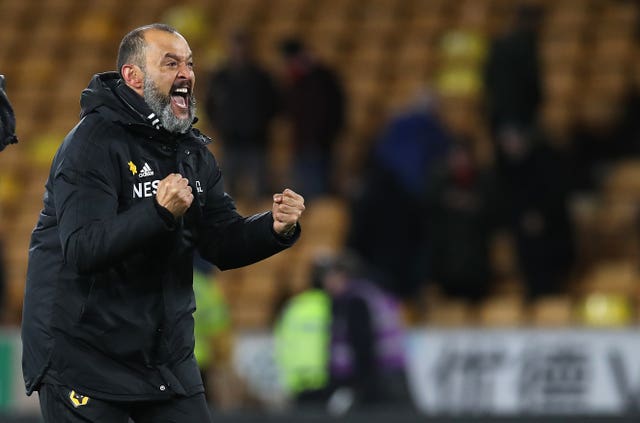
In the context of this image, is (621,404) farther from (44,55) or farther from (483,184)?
(44,55)

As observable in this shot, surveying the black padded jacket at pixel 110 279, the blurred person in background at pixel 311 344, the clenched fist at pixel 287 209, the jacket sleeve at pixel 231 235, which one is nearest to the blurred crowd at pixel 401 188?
the blurred person in background at pixel 311 344

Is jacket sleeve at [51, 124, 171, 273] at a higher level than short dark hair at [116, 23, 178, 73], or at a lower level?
lower

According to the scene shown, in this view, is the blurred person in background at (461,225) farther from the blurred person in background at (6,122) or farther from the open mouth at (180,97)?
the open mouth at (180,97)

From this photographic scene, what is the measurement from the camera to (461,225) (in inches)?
465

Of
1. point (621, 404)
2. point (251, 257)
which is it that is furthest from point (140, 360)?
point (621, 404)

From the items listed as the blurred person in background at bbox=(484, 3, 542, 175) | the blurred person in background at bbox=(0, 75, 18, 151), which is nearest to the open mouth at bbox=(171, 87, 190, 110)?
the blurred person in background at bbox=(0, 75, 18, 151)

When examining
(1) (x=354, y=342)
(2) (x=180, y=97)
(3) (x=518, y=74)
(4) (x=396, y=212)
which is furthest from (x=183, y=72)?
(3) (x=518, y=74)

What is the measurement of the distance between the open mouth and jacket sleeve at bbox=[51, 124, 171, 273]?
10.8 inches

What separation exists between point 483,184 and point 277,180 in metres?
2.24

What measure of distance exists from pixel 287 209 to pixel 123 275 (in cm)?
56

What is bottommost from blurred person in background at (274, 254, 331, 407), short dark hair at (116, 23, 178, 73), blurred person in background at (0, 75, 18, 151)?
blurred person in background at (274, 254, 331, 407)

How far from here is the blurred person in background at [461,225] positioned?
11820mm

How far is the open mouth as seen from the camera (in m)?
4.78

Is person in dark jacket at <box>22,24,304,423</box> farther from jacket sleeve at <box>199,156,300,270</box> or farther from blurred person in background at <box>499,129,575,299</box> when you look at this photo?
blurred person in background at <box>499,129,575,299</box>
